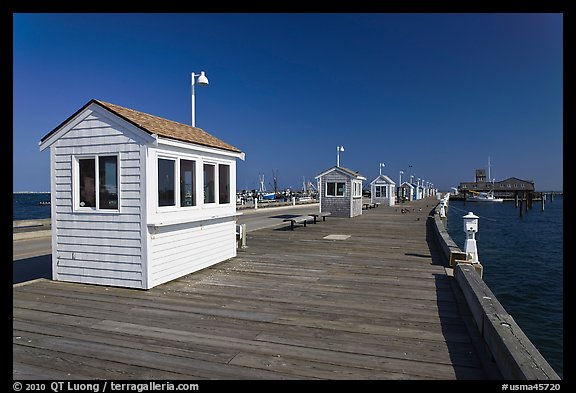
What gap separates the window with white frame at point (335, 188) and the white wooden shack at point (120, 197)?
16627 millimetres

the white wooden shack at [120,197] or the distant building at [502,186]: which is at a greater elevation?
the distant building at [502,186]

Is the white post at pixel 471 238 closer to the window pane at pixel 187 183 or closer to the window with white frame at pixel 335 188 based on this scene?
the window pane at pixel 187 183

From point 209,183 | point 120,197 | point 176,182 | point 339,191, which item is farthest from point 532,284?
point 120,197

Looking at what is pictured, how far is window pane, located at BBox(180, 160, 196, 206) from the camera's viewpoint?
23.0 ft

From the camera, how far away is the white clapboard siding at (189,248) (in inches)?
252

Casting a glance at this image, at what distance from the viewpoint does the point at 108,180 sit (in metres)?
6.46

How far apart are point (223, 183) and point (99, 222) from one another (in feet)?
9.68

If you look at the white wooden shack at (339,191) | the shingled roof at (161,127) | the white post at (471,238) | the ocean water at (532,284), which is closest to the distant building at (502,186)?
the ocean water at (532,284)

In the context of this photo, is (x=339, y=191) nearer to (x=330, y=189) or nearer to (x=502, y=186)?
(x=330, y=189)

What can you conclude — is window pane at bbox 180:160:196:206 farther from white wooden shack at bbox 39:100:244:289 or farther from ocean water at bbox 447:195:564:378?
ocean water at bbox 447:195:564:378

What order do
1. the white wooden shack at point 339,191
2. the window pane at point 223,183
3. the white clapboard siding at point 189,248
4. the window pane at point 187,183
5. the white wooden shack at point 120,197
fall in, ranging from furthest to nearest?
the white wooden shack at point 339,191 → the window pane at point 223,183 → the window pane at point 187,183 → the white clapboard siding at point 189,248 → the white wooden shack at point 120,197
